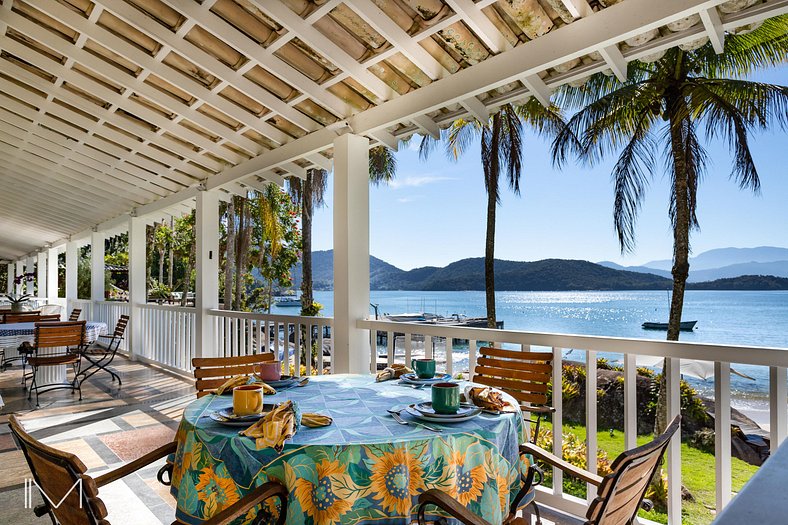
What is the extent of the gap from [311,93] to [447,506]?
338cm

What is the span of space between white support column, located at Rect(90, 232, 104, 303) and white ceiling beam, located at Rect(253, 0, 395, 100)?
30.4ft

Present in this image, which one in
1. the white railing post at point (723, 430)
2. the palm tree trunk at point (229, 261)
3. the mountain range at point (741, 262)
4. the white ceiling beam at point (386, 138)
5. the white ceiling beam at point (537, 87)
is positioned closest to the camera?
the white railing post at point (723, 430)

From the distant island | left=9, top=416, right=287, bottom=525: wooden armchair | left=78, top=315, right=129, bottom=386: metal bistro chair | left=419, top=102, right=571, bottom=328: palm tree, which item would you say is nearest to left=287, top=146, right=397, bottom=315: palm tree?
left=419, top=102, right=571, bottom=328: palm tree

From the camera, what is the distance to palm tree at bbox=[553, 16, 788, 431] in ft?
30.6

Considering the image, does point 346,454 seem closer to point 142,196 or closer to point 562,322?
point 142,196

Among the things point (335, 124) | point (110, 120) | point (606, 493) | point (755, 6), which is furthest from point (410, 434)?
point (110, 120)

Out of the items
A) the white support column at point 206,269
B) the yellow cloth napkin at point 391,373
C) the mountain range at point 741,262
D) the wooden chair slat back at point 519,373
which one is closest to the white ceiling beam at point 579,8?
the wooden chair slat back at point 519,373

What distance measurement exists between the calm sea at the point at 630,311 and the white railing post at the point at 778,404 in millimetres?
35574

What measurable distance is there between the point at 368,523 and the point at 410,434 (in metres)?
0.27

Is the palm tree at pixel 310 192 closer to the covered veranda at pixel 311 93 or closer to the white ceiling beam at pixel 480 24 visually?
the covered veranda at pixel 311 93

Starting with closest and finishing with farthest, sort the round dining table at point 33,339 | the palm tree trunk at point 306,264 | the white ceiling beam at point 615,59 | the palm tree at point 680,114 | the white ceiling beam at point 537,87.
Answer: the white ceiling beam at point 615,59
the white ceiling beam at point 537,87
the round dining table at point 33,339
the palm tree at point 680,114
the palm tree trunk at point 306,264

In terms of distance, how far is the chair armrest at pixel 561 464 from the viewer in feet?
5.97

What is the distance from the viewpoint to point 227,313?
624 centimetres

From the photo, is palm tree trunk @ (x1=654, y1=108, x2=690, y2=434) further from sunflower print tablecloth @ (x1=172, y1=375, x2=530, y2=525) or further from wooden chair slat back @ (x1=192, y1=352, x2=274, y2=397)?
sunflower print tablecloth @ (x1=172, y1=375, x2=530, y2=525)
